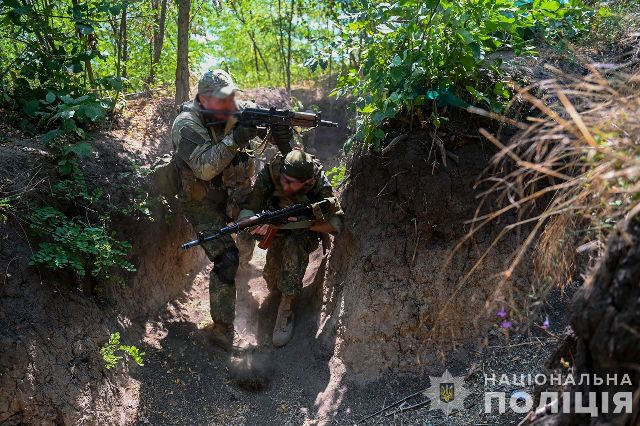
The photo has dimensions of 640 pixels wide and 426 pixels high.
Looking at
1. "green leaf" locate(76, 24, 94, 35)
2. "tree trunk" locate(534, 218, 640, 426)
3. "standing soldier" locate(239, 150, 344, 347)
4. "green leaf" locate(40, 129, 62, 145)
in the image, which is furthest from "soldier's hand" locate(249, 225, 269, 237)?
"tree trunk" locate(534, 218, 640, 426)

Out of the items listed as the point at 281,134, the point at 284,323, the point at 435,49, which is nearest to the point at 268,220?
the point at 281,134

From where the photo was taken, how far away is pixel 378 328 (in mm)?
4508

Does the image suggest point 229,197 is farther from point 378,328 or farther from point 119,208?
point 378,328

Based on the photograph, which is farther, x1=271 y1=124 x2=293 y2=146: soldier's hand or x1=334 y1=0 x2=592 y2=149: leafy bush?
x1=271 y1=124 x2=293 y2=146: soldier's hand

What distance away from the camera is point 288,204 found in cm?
522

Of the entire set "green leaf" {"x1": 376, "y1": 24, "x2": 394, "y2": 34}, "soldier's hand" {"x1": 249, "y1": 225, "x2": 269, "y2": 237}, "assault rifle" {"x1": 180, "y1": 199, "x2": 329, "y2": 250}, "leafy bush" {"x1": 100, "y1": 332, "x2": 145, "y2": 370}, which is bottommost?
"leafy bush" {"x1": 100, "y1": 332, "x2": 145, "y2": 370}

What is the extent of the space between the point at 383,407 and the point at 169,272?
9.05 ft

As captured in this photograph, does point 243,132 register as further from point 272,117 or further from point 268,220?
point 268,220

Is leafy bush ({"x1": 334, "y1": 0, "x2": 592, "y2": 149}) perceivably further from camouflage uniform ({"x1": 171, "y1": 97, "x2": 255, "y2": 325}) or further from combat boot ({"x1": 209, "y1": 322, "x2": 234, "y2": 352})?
combat boot ({"x1": 209, "y1": 322, "x2": 234, "y2": 352})

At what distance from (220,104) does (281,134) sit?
638mm

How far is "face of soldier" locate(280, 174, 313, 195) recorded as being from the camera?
4.98m

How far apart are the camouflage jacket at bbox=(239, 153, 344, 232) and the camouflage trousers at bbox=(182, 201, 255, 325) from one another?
0.35 metres

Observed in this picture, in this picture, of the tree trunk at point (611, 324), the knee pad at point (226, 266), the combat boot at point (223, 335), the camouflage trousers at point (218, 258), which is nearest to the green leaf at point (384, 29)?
the camouflage trousers at point (218, 258)

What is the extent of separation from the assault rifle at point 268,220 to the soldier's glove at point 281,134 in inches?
27.8
